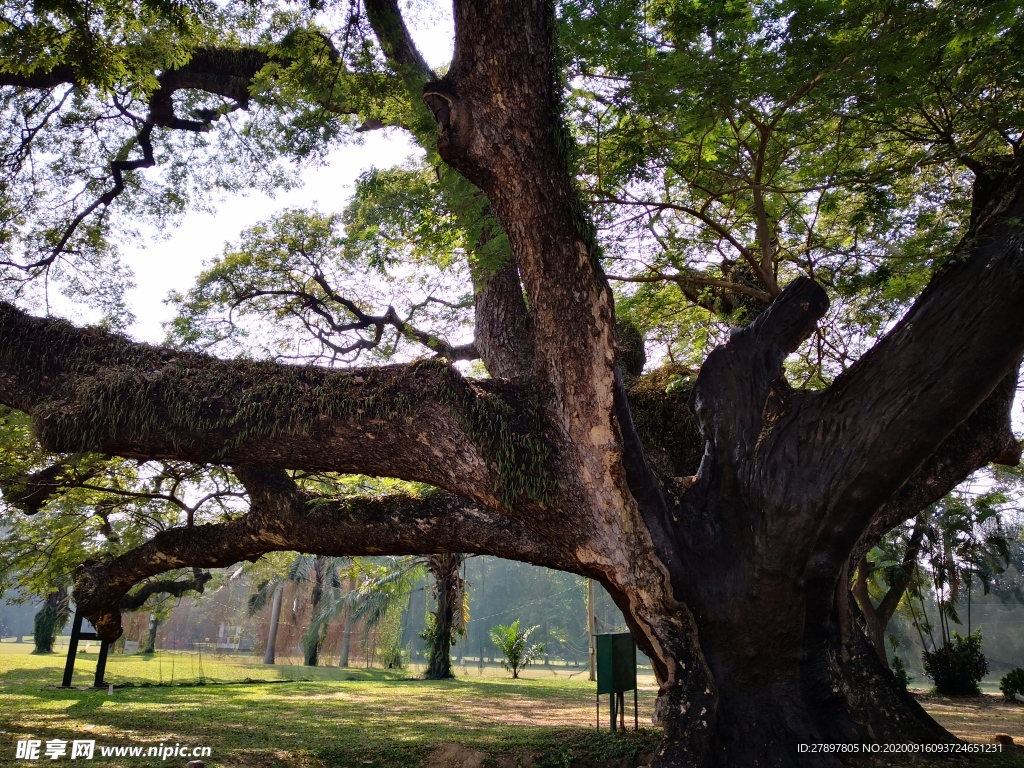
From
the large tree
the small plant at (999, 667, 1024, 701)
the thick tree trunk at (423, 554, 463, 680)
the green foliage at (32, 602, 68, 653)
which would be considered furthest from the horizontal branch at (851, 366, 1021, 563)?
the green foliage at (32, 602, 68, 653)

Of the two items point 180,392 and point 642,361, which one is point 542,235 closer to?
point 180,392

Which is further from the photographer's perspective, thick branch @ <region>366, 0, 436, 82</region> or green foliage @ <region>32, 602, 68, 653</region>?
green foliage @ <region>32, 602, 68, 653</region>

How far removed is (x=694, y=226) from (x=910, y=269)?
227 cm

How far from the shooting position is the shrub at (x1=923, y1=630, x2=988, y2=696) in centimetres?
1319

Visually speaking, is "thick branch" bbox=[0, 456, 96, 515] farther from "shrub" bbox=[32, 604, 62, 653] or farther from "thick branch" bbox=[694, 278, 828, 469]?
"shrub" bbox=[32, 604, 62, 653]

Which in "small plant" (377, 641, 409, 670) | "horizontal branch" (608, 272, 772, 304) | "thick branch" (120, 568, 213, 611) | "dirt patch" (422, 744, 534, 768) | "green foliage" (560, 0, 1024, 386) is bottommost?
"small plant" (377, 641, 409, 670)

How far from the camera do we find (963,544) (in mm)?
15297

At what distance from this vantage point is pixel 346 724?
728cm

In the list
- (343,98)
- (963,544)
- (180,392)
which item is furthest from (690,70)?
(963,544)

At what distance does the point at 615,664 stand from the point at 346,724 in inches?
127

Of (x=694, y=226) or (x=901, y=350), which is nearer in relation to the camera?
(x=901, y=350)

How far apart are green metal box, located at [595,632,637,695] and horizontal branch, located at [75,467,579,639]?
1.17m

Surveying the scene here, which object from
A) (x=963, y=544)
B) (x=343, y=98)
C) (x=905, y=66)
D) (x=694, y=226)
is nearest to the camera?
(x=905, y=66)

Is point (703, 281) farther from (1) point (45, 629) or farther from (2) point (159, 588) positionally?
(1) point (45, 629)
